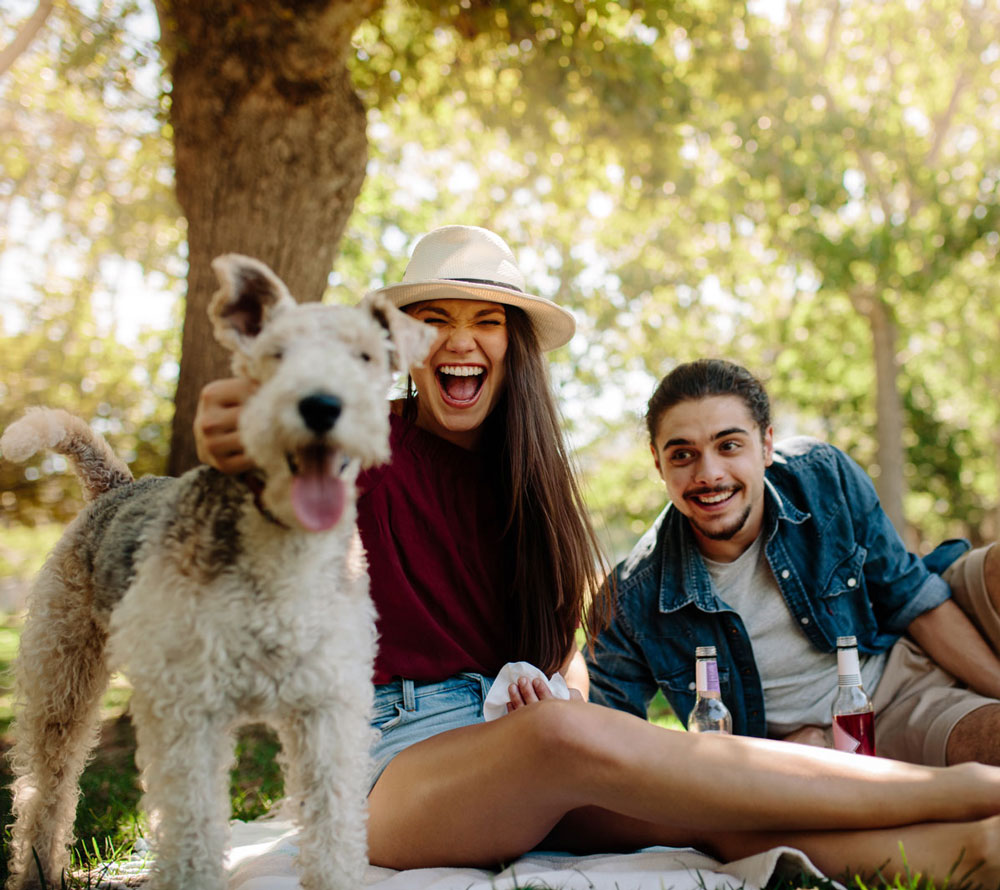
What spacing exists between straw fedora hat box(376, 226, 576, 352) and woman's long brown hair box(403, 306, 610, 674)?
139 mm

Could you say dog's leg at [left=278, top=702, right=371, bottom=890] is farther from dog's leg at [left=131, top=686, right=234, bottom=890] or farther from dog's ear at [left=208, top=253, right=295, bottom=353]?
dog's ear at [left=208, top=253, right=295, bottom=353]

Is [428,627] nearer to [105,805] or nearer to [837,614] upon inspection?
[837,614]

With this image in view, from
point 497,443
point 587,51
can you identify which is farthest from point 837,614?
point 587,51

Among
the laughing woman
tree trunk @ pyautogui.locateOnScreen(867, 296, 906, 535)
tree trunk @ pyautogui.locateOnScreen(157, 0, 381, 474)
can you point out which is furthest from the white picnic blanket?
tree trunk @ pyautogui.locateOnScreen(867, 296, 906, 535)

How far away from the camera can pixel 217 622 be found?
175 centimetres

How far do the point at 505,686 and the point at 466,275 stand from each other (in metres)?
1.54

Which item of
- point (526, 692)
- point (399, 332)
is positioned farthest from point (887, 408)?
point (399, 332)

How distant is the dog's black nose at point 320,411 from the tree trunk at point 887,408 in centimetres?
1323

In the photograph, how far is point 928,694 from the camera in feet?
10.6

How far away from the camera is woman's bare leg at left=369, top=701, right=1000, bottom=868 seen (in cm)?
226

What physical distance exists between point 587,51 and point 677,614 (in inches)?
218

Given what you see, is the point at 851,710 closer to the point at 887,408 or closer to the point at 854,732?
the point at 854,732

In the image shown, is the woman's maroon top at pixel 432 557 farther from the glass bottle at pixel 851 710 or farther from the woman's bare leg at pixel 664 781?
the glass bottle at pixel 851 710

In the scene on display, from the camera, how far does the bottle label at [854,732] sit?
2.92 metres
